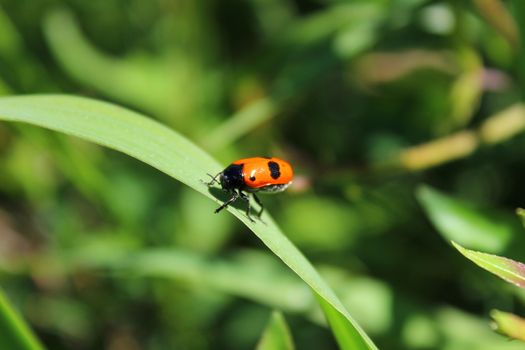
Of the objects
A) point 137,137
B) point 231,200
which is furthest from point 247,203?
point 137,137

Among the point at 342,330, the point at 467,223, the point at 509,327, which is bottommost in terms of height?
the point at 509,327

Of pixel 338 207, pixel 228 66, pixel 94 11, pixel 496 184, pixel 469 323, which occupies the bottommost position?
pixel 469 323

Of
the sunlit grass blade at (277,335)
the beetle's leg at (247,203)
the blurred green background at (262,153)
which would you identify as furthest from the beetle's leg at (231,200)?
the blurred green background at (262,153)

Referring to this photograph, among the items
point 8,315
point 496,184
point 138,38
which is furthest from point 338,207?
point 8,315

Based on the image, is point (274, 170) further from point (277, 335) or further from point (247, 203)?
point (277, 335)

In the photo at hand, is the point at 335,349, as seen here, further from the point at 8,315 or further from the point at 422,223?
the point at 8,315

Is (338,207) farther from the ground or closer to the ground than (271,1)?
closer to the ground
